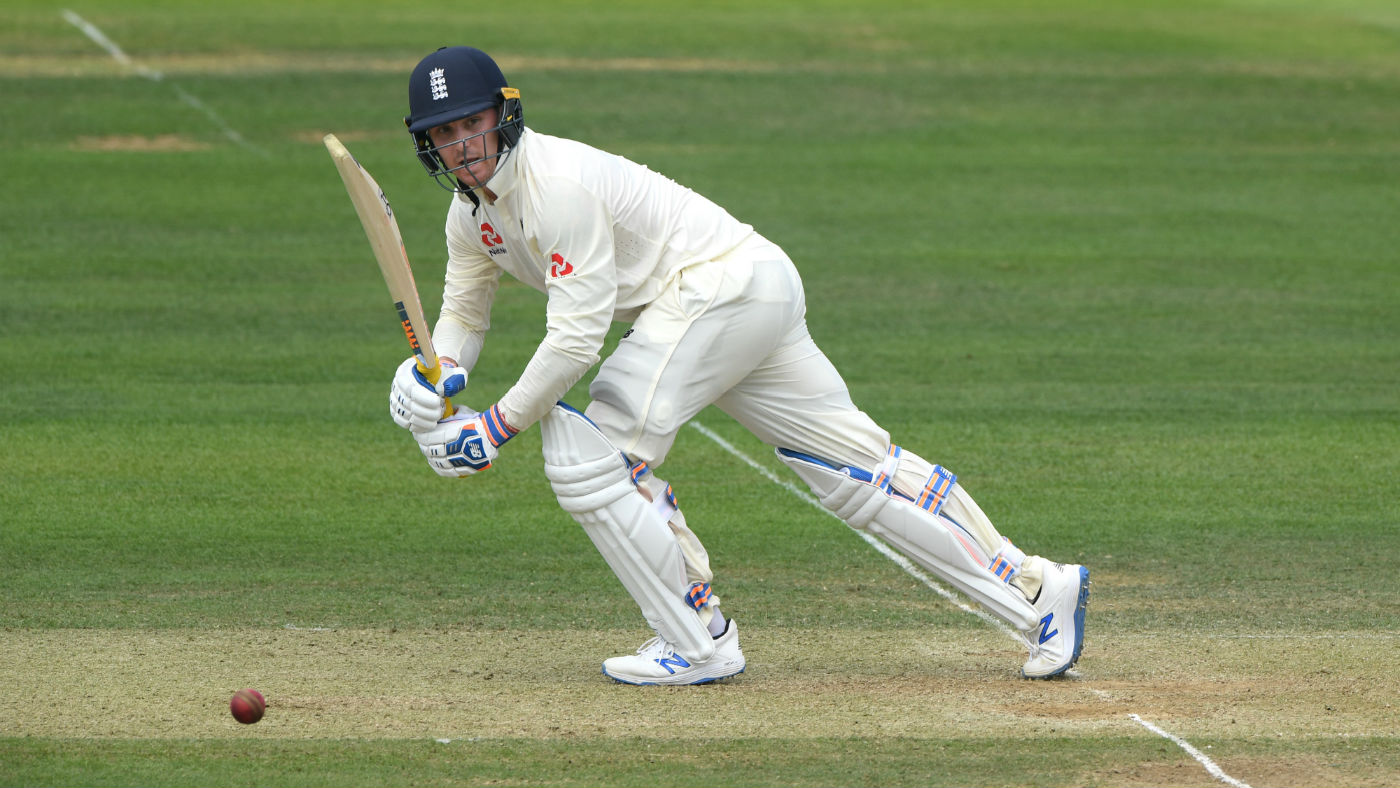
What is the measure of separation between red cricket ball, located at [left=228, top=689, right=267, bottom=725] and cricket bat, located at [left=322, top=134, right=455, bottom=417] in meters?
1.01

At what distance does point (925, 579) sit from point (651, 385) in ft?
7.24

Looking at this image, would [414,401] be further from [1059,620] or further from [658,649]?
[1059,620]

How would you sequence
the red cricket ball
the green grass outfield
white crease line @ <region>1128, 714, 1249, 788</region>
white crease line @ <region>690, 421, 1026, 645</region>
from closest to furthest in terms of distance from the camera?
white crease line @ <region>1128, 714, 1249, 788</region> → the red cricket ball → the green grass outfield → white crease line @ <region>690, 421, 1026, 645</region>

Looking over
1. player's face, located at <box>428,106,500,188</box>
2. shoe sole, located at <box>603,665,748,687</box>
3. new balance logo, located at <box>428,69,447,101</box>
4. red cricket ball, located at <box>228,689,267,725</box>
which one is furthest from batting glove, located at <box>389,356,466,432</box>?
shoe sole, located at <box>603,665,748,687</box>

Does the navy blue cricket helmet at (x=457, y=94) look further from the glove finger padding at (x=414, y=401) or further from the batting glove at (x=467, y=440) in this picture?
the batting glove at (x=467, y=440)

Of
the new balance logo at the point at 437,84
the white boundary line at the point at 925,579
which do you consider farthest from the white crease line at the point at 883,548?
the new balance logo at the point at 437,84

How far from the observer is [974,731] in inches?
195

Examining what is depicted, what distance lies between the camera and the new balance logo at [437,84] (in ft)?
16.6

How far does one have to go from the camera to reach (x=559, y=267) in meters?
5.05

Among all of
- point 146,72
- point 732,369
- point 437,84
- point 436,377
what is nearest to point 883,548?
point 732,369

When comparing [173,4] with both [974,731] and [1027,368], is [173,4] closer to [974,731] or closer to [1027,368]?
[1027,368]

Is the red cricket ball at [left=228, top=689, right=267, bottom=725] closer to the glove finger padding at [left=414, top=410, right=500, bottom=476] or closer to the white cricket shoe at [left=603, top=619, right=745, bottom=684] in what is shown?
the glove finger padding at [left=414, top=410, right=500, bottom=476]

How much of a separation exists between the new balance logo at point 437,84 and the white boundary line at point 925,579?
1.99m

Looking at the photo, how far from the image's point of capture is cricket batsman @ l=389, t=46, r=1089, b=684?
16.6ft
